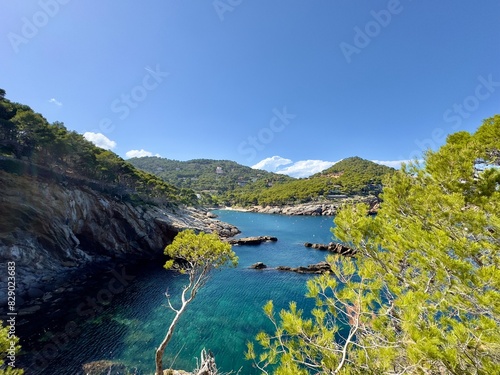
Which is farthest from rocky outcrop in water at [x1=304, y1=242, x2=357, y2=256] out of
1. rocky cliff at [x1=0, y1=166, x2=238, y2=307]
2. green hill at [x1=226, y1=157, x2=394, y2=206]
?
green hill at [x1=226, y1=157, x2=394, y2=206]

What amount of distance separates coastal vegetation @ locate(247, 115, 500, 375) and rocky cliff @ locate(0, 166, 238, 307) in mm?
25770

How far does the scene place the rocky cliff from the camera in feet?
73.3

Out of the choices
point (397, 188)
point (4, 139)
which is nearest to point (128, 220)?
point (4, 139)

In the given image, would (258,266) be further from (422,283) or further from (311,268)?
(422,283)

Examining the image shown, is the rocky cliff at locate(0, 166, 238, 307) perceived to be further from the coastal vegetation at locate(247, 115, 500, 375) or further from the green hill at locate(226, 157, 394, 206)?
the green hill at locate(226, 157, 394, 206)

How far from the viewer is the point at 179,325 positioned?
19078mm

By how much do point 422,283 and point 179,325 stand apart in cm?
1887

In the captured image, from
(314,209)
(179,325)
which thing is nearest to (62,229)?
(179,325)

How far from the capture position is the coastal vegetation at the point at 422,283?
12.4 ft

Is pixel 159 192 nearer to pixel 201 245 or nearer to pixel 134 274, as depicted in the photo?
pixel 134 274

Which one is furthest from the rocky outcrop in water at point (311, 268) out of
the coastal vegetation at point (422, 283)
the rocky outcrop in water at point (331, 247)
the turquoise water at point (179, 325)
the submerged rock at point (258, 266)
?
the coastal vegetation at point (422, 283)

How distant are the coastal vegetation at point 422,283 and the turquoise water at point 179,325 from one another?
12.2 metres

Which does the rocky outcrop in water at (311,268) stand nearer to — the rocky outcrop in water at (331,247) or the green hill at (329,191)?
the rocky outcrop in water at (331,247)

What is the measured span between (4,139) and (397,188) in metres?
45.1
